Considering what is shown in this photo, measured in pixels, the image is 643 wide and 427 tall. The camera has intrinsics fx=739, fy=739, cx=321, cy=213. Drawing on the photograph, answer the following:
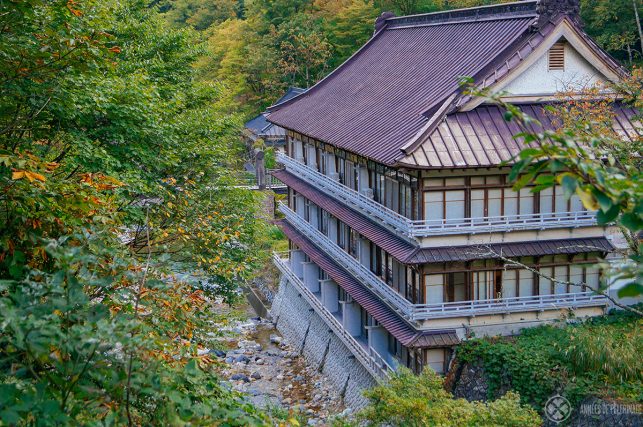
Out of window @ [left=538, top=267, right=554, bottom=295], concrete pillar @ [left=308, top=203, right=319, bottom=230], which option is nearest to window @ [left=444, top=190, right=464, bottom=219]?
window @ [left=538, top=267, right=554, bottom=295]

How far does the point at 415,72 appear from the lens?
1098 inches

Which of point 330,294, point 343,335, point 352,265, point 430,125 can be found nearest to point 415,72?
point 430,125

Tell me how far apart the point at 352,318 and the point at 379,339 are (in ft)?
9.54

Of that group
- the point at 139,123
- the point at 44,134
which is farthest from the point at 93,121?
the point at 44,134

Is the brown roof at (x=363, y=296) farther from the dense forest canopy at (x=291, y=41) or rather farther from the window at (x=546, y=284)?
the dense forest canopy at (x=291, y=41)

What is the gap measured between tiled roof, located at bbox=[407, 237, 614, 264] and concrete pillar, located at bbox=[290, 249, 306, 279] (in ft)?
50.4

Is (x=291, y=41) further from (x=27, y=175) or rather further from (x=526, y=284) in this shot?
(x=27, y=175)

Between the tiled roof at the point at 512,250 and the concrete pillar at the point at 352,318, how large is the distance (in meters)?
7.83

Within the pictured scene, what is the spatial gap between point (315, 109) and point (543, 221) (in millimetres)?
14106

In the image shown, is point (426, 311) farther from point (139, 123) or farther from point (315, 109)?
point (315, 109)

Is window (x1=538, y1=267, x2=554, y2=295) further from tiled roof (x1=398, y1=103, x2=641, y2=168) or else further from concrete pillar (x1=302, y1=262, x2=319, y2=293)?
concrete pillar (x1=302, y1=262, x2=319, y2=293)

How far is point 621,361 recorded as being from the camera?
18.5 metres

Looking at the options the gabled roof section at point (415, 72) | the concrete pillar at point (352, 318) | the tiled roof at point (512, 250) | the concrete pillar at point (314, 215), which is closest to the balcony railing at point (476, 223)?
the tiled roof at point (512, 250)

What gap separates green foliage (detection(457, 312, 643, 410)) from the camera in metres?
18.3
